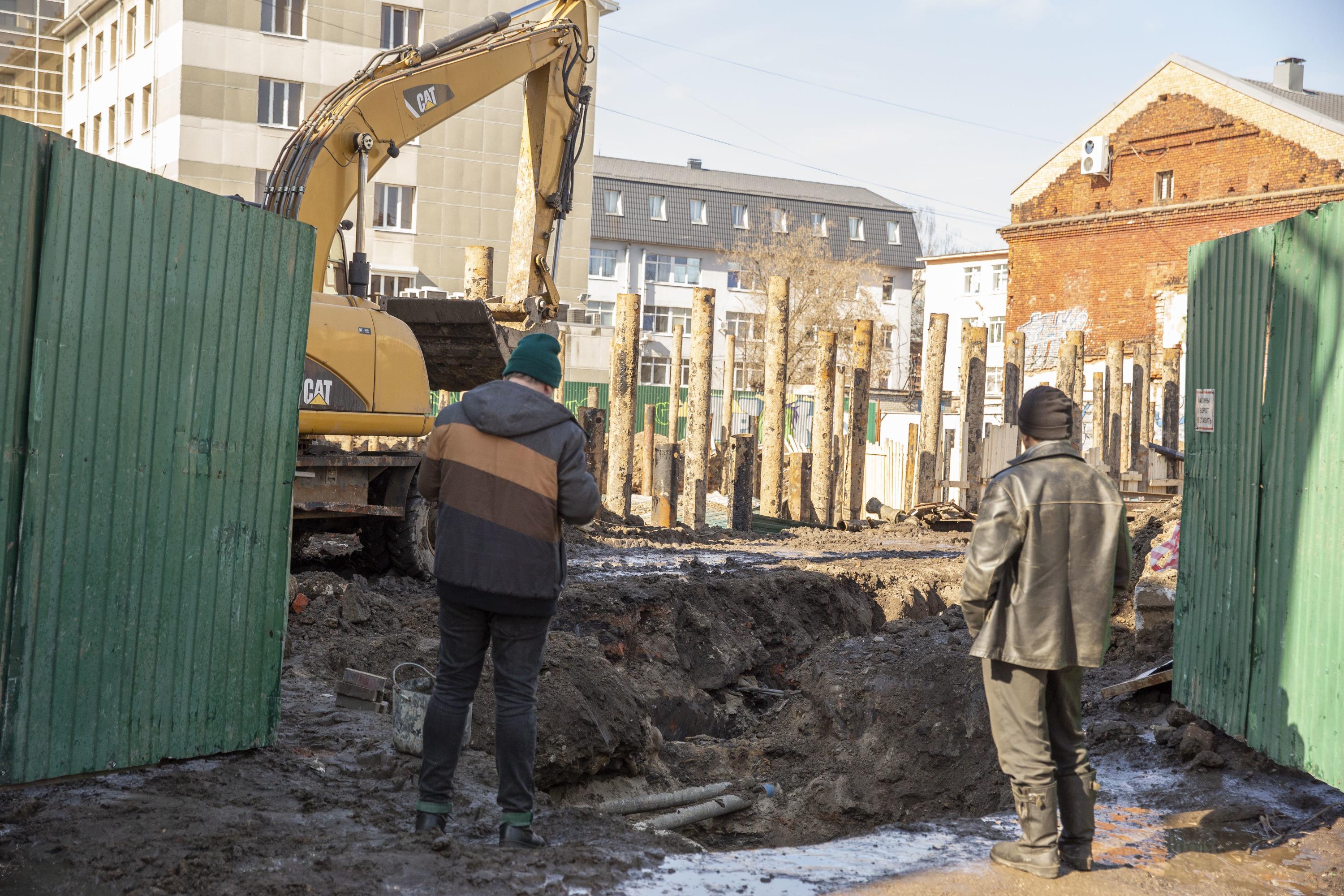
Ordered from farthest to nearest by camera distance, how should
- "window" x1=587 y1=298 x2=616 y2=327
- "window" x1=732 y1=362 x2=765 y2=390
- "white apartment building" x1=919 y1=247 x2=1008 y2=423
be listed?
1. "window" x1=587 y1=298 x2=616 y2=327
2. "window" x1=732 y1=362 x2=765 y2=390
3. "white apartment building" x1=919 y1=247 x2=1008 y2=423

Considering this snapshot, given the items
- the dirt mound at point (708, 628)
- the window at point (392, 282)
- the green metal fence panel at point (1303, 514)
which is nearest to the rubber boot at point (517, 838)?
the green metal fence panel at point (1303, 514)

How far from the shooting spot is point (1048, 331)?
3212 centimetres

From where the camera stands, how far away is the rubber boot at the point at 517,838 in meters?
A: 4.30

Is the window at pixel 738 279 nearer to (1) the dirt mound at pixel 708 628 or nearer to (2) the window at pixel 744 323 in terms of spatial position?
(2) the window at pixel 744 323

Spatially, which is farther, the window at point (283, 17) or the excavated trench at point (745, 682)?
the window at point (283, 17)

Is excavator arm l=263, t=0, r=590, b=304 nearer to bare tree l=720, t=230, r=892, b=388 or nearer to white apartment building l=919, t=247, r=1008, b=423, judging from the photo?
white apartment building l=919, t=247, r=1008, b=423

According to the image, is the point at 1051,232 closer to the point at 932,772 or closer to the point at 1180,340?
the point at 1180,340

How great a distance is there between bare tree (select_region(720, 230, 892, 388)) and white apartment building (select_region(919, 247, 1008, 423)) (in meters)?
2.73

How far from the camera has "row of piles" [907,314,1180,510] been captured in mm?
16891

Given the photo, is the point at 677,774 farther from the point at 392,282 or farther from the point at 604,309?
the point at 604,309

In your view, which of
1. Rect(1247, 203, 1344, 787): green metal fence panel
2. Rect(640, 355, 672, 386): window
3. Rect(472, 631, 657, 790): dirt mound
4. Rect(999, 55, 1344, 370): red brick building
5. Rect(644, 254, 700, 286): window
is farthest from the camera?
Rect(644, 254, 700, 286): window

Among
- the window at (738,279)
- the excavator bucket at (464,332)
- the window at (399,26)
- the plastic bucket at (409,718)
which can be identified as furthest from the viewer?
the window at (738,279)

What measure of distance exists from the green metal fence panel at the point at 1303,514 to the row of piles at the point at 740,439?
9908mm


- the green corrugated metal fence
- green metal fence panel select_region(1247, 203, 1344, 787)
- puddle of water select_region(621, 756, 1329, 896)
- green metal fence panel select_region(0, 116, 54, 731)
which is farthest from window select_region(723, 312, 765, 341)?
green metal fence panel select_region(0, 116, 54, 731)
